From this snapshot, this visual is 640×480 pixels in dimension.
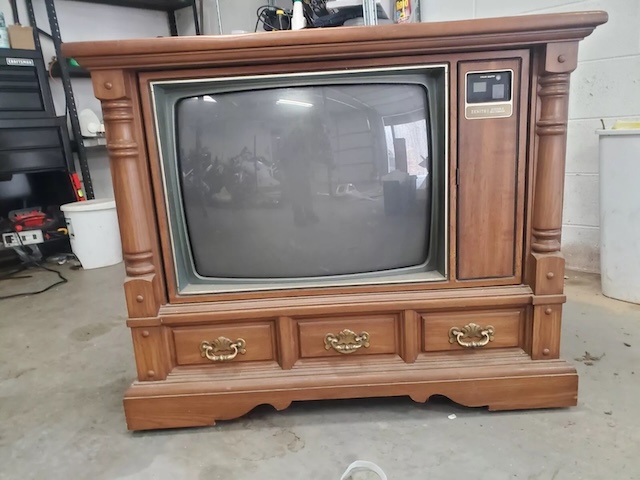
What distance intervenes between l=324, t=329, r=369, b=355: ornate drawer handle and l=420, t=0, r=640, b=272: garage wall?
133 centimetres

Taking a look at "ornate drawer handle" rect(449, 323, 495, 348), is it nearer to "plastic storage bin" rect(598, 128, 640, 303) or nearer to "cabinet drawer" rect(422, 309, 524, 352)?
"cabinet drawer" rect(422, 309, 524, 352)

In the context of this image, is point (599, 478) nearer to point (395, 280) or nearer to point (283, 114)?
point (395, 280)

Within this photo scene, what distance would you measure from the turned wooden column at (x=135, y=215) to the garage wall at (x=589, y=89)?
1.62 m

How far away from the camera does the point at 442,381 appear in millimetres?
1042

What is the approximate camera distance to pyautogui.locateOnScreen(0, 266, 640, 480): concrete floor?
3.01 feet

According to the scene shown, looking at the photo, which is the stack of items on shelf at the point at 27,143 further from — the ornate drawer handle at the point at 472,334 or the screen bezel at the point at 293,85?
the ornate drawer handle at the point at 472,334

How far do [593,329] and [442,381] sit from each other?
2.29 feet

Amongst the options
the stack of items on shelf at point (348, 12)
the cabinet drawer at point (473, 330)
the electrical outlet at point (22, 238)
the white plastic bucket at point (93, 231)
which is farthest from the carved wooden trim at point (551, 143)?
the electrical outlet at point (22, 238)

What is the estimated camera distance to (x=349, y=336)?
106cm

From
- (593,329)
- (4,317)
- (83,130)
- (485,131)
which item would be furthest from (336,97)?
(83,130)

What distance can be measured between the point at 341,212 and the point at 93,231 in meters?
1.78

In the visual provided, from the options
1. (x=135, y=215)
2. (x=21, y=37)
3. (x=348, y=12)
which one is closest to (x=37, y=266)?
(x=21, y=37)

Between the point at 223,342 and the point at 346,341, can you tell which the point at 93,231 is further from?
the point at 346,341

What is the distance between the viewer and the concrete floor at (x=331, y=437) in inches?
36.2
